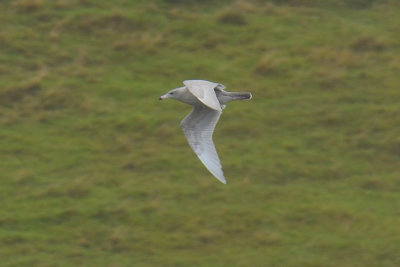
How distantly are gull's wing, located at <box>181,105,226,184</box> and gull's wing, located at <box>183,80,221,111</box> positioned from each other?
368 millimetres

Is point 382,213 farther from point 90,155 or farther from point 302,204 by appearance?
point 90,155

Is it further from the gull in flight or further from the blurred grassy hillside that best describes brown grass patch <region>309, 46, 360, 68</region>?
the gull in flight

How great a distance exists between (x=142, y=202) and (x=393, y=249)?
2.98m

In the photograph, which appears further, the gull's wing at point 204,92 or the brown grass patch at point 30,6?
the brown grass patch at point 30,6

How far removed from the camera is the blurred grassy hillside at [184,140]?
Result: 13453 millimetres

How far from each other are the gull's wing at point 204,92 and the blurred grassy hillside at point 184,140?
3.04m

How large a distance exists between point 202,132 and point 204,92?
0.83 m

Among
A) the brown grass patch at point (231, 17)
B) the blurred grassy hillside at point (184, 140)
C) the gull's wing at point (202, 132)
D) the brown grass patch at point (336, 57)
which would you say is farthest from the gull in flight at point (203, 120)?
the brown grass patch at point (231, 17)

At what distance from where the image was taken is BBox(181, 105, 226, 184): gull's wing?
1080cm

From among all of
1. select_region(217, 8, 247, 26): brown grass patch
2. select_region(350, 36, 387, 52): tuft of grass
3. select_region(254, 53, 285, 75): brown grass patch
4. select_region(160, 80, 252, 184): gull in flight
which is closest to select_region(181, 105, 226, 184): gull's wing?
select_region(160, 80, 252, 184): gull in flight

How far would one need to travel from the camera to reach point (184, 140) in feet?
50.1

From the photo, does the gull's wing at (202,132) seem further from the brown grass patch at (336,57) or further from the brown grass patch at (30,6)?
the brown grass patch at (30,6)

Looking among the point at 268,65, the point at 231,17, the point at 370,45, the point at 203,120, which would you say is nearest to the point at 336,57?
the point at 370,45

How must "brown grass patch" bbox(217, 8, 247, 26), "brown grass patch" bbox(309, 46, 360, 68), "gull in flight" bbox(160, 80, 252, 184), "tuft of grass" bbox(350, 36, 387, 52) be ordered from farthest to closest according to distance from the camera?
"brown grass patch" bbox(217, 8, 247, 26), "tuft of grass" bbox(350, 36, 387, 52), "brown grass patch" bbox(309, 46, 360, 68), "gull in flight" bbox(160, 80, 252, 184)
